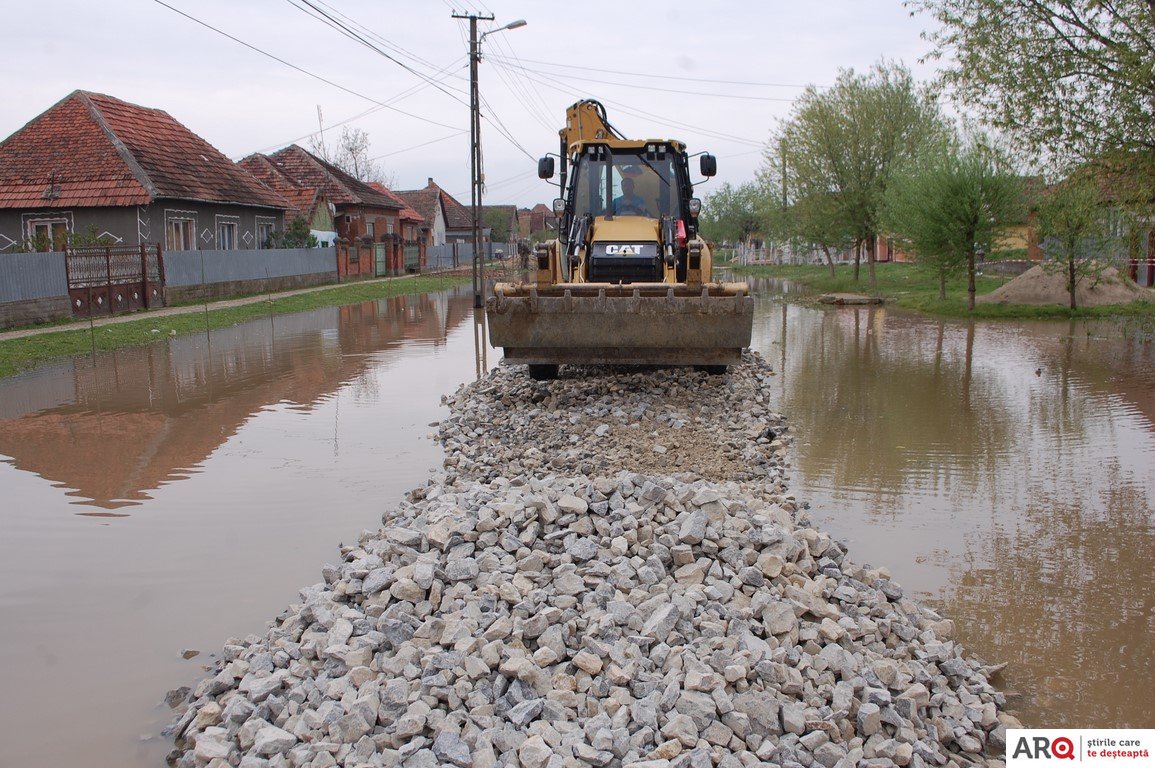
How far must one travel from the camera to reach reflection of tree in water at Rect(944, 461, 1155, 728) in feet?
15.7

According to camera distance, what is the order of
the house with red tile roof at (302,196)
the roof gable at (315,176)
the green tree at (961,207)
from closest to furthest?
the green tree at (961,207)
the house with red tile roof at (302,196)
the roof gable at (315,176)

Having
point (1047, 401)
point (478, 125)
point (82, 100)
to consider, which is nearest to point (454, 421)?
point (1047, 401)

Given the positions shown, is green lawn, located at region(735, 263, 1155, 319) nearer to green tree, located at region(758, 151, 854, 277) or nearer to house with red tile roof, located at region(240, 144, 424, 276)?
green tree, located at region(758, 151, 854, 277)

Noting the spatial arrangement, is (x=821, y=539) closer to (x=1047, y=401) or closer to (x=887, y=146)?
(x=1047, y=401)

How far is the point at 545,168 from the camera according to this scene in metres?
12.5

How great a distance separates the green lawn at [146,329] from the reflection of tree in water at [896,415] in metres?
12.5

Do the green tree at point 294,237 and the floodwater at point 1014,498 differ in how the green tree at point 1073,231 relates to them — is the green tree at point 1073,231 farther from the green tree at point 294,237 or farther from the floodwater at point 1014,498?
the green tree at point 294,237

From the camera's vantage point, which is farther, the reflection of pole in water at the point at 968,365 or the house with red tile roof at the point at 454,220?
the house with red tile roof at the point at 454,220

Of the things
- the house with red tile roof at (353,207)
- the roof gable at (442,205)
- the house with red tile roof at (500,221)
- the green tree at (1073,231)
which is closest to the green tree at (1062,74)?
the green tree at (1073,231)

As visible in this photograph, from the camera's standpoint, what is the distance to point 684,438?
30.3ft

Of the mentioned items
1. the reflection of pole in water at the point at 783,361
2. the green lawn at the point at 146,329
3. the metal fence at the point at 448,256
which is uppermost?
the metal fence at the point at 448,256

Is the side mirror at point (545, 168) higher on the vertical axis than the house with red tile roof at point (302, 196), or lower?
lower

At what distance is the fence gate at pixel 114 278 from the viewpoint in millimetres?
22234

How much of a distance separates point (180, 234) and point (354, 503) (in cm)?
2503
